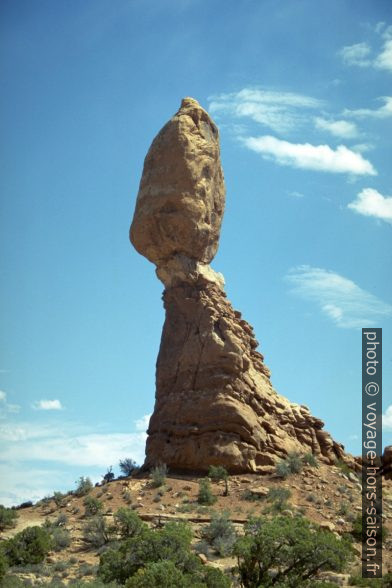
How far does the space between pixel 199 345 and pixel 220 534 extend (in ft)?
37.9

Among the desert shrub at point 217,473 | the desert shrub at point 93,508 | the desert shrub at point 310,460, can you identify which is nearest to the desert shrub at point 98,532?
the desert shrub at point 93,508

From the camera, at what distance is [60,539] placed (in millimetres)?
32188

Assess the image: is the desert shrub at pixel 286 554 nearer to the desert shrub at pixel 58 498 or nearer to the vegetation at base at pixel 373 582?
the vegetation at base at pixel 373 582

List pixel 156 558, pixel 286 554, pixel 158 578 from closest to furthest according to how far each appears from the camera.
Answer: pixel 158 578
pixel 286 554
pixel 156 558

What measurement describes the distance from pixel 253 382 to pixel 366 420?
214 inches

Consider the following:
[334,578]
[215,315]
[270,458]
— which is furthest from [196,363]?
[334,578]

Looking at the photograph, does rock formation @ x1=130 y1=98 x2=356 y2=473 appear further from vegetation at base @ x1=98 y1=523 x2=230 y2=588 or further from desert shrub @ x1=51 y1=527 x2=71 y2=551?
vegetation at base @ x1=98 y1=523 x2=230 y2=588

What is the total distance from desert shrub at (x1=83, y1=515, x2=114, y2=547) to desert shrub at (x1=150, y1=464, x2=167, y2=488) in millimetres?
4405

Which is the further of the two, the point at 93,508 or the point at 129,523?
the point at 93,508

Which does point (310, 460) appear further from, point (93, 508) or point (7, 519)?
point (7, 519)

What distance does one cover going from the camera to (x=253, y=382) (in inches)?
1651

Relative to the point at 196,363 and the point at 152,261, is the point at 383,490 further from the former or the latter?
the point at 152,261

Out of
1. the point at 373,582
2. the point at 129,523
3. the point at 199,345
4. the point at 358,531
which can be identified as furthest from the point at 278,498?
the point at 199,345

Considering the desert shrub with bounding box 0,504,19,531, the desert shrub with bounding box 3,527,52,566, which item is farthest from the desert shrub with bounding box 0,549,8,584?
the desert shrub with bounding box 0,504,19,531
